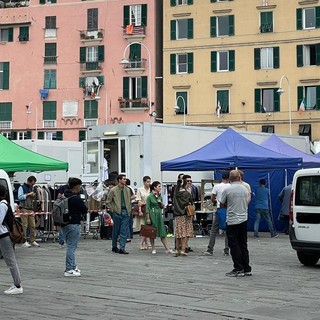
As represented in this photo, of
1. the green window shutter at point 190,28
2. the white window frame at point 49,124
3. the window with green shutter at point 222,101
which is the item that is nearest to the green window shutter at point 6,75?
the white window frame at point 49,124

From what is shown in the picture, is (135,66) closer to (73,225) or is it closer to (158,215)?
(158,215)

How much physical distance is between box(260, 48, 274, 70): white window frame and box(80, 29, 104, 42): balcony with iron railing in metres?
12.2

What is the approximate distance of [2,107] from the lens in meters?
54.4

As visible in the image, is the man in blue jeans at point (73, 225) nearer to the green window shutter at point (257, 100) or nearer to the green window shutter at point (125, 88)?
the green window shutter at point (257, 100)

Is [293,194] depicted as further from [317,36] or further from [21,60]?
[21,60]

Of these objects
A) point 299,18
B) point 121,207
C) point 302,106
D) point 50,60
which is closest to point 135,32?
point 50,60

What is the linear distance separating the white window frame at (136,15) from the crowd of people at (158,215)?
31.2 metres

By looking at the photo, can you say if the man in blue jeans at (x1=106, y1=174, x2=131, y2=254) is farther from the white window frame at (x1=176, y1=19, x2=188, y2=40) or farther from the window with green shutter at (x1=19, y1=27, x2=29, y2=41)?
the window with green shutter at (x1=19, y1=27, x2=29, y2=41)

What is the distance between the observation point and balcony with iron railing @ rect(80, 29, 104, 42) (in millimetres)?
52562

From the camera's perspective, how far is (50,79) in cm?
5375

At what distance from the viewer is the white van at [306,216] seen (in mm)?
13531

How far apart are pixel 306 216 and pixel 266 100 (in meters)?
35.2

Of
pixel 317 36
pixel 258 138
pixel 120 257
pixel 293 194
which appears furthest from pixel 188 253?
pixel 317 36

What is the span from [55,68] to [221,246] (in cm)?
3745
